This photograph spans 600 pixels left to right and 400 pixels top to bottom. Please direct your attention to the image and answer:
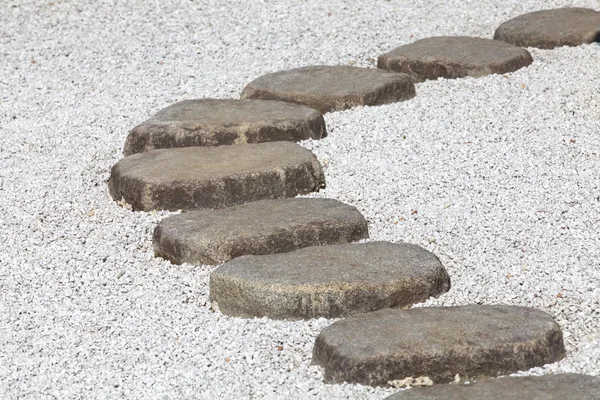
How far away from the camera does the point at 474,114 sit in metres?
4.60

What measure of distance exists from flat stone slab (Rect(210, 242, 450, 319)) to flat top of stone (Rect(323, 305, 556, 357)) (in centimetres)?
16

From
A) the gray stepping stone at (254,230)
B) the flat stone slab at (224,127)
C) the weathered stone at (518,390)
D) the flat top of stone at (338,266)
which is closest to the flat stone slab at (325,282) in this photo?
the flat top of stone at (338,266)

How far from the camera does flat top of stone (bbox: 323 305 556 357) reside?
2.61 metres

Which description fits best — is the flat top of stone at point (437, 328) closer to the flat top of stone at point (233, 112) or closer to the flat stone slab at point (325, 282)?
the flat stone slab at point (325, 282)

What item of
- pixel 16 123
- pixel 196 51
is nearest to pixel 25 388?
pixel 16 123

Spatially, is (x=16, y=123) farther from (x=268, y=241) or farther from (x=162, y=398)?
(x=162, y=398)

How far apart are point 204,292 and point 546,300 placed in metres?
1.11

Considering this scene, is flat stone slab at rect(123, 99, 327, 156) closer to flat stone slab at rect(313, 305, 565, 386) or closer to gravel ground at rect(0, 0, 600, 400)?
gravel ground at rect(0, 0, 600, 400)

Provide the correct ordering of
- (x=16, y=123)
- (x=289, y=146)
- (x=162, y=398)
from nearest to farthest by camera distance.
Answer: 1. (x=162, y=398)
2. (x=289, y=146)
3. (x=16, y=123)

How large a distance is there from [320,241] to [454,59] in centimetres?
210

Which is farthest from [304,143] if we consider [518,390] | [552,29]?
[518,390]

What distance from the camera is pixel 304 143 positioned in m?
4.45

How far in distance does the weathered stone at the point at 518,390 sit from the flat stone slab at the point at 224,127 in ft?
7.09

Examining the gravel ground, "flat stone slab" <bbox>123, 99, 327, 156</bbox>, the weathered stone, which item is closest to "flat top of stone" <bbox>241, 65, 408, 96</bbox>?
the gravel ground
